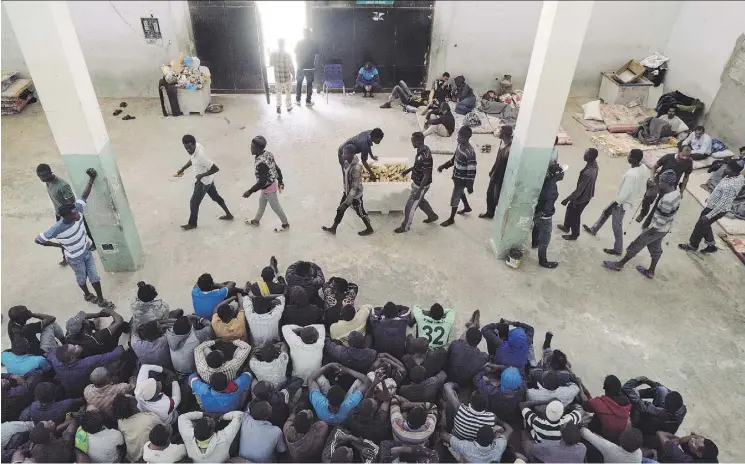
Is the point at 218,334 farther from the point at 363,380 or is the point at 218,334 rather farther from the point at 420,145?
the point at 420,145

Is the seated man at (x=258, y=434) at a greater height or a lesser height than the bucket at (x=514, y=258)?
greater

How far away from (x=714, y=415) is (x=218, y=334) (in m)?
5.08

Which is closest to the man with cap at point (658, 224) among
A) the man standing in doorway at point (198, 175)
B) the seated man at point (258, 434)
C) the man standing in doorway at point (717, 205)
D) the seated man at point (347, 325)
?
the man standing in doorway at point (717, 205)

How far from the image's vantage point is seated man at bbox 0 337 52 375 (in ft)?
15.2

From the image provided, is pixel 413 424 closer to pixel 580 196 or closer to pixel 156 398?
pixel 156 398

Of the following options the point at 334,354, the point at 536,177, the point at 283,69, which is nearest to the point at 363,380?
the point at 334,354

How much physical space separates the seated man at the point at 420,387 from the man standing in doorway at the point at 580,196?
3.69m

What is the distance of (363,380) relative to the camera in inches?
187

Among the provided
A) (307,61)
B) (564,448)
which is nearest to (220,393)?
(564,448)

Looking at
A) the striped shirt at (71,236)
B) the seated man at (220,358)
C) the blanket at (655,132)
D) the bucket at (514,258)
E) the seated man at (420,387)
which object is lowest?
the bucket at (514,258)

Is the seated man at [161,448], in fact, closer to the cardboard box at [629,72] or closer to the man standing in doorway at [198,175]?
the man standing in doorway at [198,175]

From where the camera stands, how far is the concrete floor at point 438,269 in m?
6.10

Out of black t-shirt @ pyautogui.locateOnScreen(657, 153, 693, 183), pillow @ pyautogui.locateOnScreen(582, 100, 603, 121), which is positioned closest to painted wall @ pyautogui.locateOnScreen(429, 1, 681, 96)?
pillow @ pyautogui.locateOnScreen(582, 100, 603, 121)

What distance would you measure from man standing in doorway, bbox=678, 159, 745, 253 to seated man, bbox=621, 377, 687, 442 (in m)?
3.43
